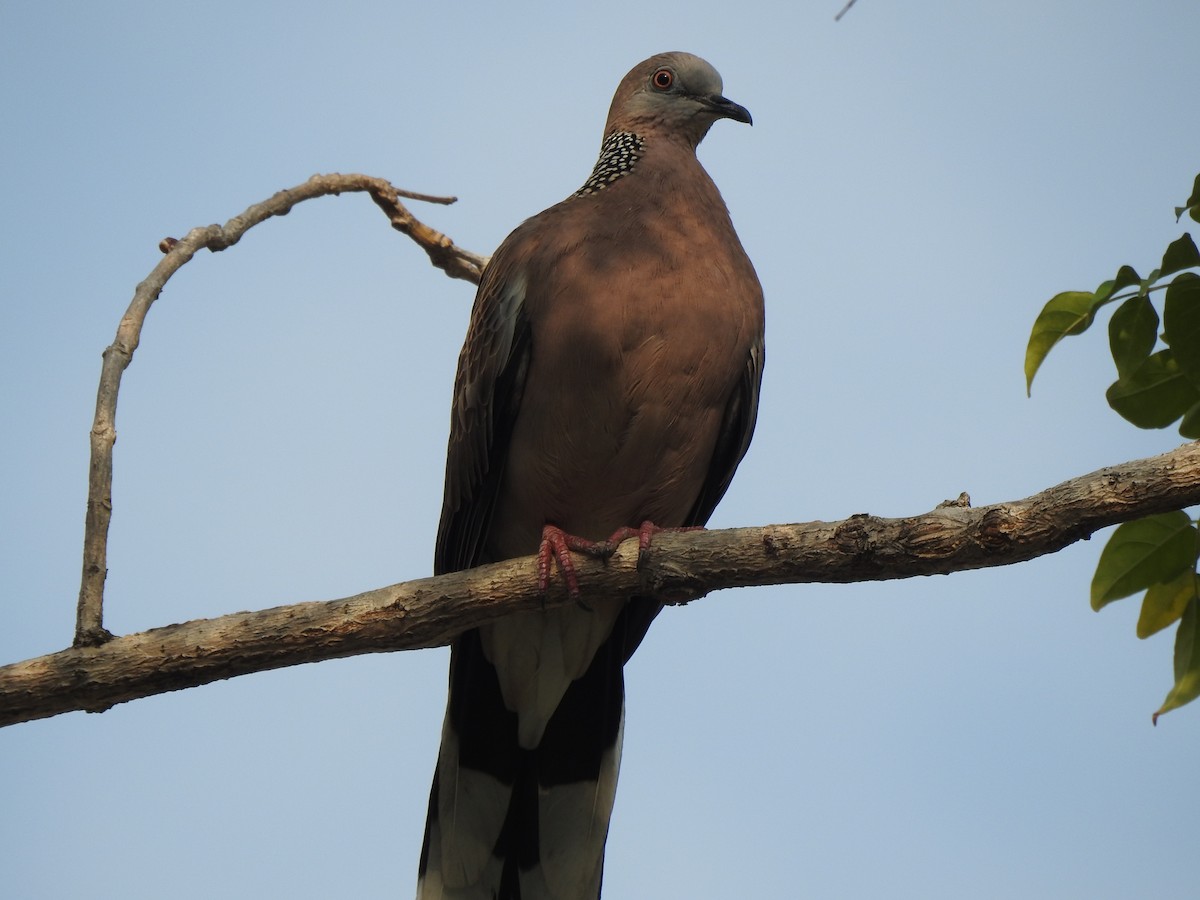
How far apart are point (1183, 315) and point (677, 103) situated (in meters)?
3.11

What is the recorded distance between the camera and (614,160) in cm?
517

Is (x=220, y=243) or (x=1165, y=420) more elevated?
(x=220, y=243)

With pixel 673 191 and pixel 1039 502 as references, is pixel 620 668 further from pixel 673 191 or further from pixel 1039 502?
pixel 1039 502

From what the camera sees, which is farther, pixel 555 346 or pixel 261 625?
pixel 555 346

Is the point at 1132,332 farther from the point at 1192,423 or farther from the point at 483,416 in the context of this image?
the point at 483,416

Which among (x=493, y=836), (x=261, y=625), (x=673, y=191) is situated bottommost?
(x=493, y=836)

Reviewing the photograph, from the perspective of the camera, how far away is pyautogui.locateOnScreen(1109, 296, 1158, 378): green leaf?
108 inches

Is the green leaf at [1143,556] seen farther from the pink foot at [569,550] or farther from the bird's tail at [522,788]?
the bird's tail at [522,788]

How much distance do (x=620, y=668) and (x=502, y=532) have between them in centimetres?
69

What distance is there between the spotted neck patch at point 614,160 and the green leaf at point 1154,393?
2.47m

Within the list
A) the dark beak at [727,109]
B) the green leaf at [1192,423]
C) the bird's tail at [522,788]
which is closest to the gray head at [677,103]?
the dark beak at [727,109]

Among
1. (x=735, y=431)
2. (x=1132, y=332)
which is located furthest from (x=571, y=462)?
(x=1132, y=332)

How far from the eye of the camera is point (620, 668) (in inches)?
189

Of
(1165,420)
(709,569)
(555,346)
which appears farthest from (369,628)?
(1165,420)
